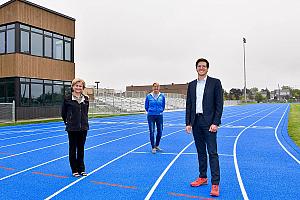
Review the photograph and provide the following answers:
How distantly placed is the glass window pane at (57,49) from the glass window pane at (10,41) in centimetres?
352

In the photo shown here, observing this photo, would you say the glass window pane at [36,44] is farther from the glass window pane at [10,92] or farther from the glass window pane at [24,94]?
the glass window pane at [10,92]

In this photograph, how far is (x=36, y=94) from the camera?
2292 centimetres

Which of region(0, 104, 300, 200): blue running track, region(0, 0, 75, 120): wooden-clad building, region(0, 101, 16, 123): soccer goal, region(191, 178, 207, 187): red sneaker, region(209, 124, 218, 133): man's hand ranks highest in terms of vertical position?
region(0, 0, 75, 120): wooden-clad building

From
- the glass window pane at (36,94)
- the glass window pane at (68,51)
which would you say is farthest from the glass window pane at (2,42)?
the glass window pane at (68,51)

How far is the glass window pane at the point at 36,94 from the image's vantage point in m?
22.6

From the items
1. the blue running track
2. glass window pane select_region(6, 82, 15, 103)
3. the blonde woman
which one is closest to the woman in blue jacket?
the blue running track

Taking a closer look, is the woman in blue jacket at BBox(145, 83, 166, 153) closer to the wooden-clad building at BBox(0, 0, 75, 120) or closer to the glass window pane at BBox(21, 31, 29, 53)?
the wooden-clad building at BBox(0, 0, 75, 120)

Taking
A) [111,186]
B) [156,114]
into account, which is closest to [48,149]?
[156,114]

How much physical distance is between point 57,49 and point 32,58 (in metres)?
2.95

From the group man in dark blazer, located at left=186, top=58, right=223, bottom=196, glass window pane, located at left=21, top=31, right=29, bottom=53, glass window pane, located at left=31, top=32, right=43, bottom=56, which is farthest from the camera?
glass window pane, located at left=31, top=32, right=43, bottom=56

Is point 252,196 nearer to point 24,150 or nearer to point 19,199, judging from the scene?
point 19,199

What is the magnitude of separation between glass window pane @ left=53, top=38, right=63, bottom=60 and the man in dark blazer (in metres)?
21.6

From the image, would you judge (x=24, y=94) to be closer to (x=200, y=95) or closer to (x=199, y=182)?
(x=199, y=182)

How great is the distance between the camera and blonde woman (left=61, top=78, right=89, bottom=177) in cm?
562
